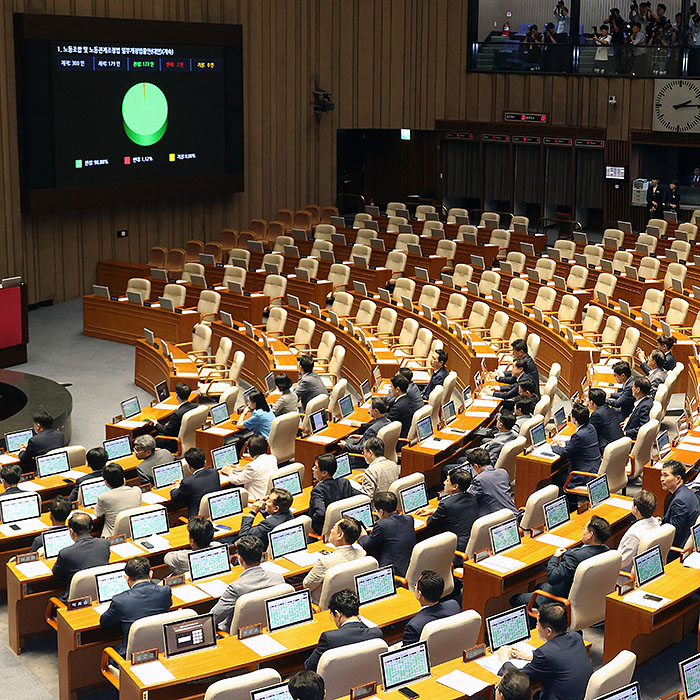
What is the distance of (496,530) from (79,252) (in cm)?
1420

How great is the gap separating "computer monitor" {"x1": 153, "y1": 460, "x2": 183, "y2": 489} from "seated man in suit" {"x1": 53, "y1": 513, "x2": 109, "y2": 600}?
191 cm

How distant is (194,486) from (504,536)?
2741 millimetres

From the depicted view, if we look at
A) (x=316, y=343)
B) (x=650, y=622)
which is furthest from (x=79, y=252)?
(x=650, y=622)

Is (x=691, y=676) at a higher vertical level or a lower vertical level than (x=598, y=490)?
lower

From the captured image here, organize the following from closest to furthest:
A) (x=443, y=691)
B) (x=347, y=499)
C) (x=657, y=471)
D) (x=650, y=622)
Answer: (x=443, y=691), (x=650, y=622), (x=347, y=499), (x=657, y=471)

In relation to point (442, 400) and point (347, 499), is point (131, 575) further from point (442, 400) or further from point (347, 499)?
point (442, 400)

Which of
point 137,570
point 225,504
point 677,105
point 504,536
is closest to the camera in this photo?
point 137,570

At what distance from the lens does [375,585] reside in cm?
744

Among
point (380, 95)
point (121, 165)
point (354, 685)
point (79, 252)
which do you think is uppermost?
point (380, 95)

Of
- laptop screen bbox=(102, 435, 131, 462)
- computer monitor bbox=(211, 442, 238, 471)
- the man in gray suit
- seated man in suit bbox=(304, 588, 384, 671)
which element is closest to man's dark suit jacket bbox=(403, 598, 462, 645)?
seated man in suit bbox=(304, 588, 384, 671)

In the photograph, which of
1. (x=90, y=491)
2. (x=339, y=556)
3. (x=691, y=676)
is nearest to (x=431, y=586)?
(x=339, y=556)

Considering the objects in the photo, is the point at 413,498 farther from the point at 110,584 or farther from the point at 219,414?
the point at 219,414

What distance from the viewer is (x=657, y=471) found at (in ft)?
31.7

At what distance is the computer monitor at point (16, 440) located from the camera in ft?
37.2
